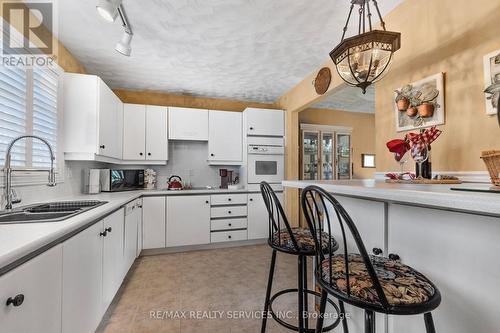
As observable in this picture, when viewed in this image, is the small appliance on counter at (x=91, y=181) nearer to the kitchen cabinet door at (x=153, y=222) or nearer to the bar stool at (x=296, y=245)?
the kitchen cabinet door at (x=153, y=222)

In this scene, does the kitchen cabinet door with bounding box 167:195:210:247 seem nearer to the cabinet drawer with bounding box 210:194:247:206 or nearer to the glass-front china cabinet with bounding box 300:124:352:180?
the cabinet drawer with bounding box 210:194:247:206

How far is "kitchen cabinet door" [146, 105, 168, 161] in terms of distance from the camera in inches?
133

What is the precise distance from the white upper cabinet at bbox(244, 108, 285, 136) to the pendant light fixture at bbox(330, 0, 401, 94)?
7.39 ft

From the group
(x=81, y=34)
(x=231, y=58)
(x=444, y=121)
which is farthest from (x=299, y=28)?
(x=81, y=34)

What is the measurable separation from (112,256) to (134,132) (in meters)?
2.02

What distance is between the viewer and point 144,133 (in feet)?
11.0

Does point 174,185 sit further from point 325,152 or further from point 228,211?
point 325,152

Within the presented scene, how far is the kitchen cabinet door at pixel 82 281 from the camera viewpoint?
1.09 m

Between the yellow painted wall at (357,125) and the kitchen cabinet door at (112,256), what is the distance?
3.94 metres

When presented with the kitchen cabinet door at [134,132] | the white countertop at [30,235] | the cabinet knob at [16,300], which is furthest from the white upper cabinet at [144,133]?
the cabinet knob at [16,300]

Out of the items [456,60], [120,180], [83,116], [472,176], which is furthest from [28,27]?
[472,176]

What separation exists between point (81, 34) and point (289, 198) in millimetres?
3273

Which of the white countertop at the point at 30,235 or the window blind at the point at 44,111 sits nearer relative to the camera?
the white countertop at the point at 30,235

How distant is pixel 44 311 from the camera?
899mm
